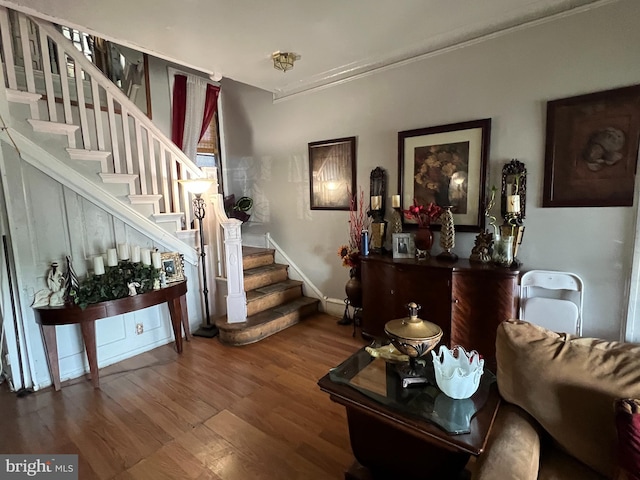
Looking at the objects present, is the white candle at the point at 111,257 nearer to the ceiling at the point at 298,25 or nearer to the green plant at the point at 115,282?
the green plant at the point at 115,282

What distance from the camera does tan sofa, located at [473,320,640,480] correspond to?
1.06 m

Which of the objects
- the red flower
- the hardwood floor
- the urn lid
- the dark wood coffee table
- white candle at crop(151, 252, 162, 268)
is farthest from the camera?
white candle at crop(151, 252, 162, 268)

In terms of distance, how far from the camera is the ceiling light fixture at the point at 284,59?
3.05 metres

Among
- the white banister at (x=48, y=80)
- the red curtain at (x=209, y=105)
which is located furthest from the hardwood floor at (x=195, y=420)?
the red curtain at (x=209, y=105)

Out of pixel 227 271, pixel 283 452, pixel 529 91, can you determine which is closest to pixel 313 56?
pixel 529 91

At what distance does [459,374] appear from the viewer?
4.33 feet

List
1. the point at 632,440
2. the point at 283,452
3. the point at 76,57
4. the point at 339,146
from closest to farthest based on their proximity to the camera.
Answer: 1. the point at 632,440
2. the point at 283,452
3. the point at 76,57
4. the point at 339,146

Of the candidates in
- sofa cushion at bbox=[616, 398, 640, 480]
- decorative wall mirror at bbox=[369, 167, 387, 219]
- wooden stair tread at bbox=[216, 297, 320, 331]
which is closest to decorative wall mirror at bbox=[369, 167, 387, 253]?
decorative wall mirror at bbox=[369, 167, 387, 219]

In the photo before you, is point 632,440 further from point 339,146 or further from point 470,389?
point 339,146

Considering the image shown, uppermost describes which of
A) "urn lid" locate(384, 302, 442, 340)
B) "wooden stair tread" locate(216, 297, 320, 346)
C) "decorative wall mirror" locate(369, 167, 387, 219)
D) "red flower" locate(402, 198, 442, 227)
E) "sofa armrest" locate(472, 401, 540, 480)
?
"decorative wall mirror" locate(369, 167, 387, 219)

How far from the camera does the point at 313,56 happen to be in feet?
10.4

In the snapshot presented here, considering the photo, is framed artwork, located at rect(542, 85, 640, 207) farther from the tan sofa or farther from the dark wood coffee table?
the dark wood coffee table

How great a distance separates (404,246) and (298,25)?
2142mm

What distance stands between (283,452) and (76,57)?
3.61 meters
